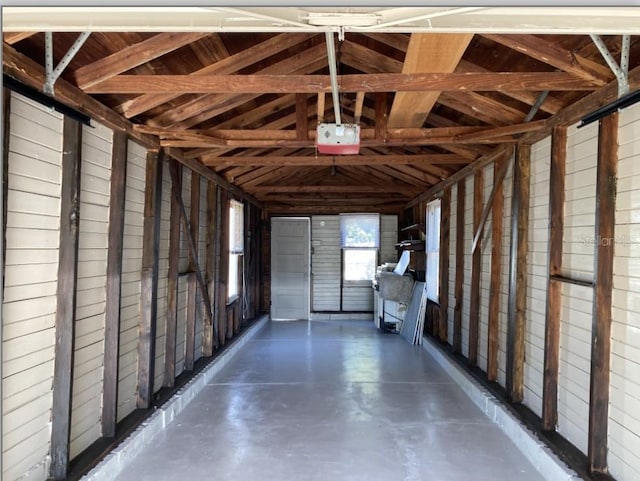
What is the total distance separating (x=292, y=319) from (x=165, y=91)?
6.70 meters

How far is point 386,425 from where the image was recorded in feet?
11.1

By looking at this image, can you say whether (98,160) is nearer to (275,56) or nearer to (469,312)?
(275,56)

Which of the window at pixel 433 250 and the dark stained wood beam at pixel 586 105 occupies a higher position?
the dark stained wood beam at pixel 586 105

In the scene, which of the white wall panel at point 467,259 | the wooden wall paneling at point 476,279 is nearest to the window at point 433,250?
the white wall panel at point 467,259

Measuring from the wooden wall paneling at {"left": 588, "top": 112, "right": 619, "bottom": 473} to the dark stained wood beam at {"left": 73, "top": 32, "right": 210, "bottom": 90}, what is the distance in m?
2.40

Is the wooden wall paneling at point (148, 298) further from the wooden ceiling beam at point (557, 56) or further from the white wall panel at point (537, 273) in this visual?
the white wall panel at point (537, 273)

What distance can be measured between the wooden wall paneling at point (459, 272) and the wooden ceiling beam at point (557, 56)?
9.37ft

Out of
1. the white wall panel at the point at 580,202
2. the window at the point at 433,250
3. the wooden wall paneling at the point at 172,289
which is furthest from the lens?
the window at the point at 433,250

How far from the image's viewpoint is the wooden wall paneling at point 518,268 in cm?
336

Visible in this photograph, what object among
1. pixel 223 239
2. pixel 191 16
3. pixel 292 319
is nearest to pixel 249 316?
pixel 292 319

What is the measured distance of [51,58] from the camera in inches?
80.8

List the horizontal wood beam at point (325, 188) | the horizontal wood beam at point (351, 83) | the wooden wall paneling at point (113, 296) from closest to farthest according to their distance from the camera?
the horizontal wood beam at point (351, 83) < the wooden wall paneling at point (113, 296) < the horizontal wood beam at point (325, 188)

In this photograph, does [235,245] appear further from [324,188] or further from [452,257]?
[452,257]

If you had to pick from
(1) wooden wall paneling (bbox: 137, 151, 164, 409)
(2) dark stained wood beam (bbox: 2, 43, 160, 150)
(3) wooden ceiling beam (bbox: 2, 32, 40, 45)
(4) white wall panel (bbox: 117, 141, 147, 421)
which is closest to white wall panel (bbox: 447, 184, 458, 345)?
(1) wooden wall paneling (bbox: 137, 151, 164, 409)
